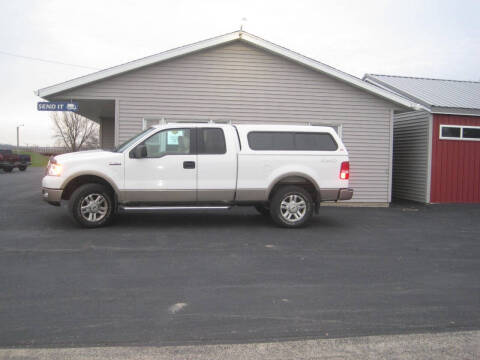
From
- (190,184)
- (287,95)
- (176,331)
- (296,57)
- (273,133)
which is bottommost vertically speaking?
(176,331)

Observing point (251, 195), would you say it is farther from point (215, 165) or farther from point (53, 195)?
point (53, 195)

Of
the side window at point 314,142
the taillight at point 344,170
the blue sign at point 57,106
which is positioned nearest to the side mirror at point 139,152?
the side window at point 314,142

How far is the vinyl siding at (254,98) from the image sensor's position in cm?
1180

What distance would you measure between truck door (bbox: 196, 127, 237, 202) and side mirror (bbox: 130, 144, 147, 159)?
102 centimetres

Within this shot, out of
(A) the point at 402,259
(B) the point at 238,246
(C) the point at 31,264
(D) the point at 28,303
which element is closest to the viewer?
(D) the point at 28,303

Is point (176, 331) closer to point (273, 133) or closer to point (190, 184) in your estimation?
point (190, 184)

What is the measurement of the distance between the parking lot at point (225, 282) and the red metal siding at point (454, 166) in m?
4.91

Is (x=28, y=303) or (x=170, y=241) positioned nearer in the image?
(x=28, y=303)

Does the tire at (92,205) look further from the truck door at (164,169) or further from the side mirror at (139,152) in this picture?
the side mirror at (139,152)

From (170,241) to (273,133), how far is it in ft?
10.0

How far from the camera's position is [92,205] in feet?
26.9

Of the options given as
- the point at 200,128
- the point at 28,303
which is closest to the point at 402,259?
the point at 200,128

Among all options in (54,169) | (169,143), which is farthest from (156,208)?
(54,169)

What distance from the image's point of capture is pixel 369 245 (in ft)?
24.6
